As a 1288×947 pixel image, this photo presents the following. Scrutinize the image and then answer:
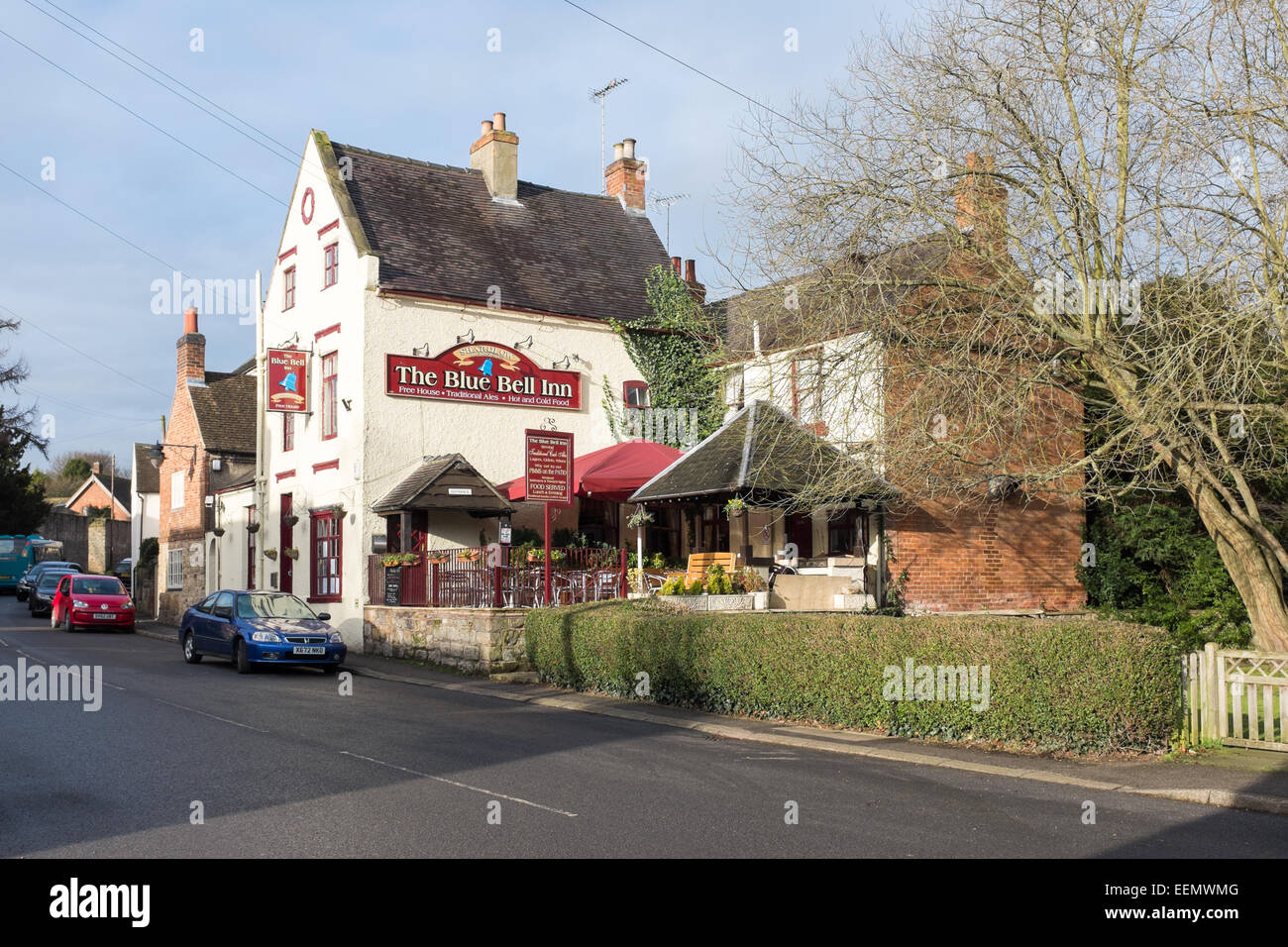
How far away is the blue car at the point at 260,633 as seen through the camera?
20.2 metres

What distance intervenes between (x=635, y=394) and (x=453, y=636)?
9.84m

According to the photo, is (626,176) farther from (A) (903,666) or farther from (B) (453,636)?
(A) (903,666)

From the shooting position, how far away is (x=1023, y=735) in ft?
38.6

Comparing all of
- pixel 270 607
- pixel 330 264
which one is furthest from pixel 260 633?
pixel 330 264

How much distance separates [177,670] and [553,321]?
483 inches

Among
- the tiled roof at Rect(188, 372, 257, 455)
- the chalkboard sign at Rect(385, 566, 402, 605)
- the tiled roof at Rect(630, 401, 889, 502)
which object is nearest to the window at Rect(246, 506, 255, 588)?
the tiled roof at Rect(188, 372, 257, 455)

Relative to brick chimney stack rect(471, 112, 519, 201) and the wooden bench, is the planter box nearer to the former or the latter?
the wooden bench

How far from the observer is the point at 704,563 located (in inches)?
838

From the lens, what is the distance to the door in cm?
2914

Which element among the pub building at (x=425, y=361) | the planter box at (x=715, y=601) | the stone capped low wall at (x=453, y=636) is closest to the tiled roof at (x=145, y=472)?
the pub building at (x=425, y=361)

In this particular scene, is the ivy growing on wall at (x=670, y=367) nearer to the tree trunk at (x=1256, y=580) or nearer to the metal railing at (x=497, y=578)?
the metal railing at (x=497, y=578)

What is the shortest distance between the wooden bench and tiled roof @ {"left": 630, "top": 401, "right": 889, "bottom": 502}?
125 centimetres

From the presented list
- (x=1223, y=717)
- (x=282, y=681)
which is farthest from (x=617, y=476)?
(x=1223, y=717)

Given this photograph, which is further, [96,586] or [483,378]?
[96,586]
